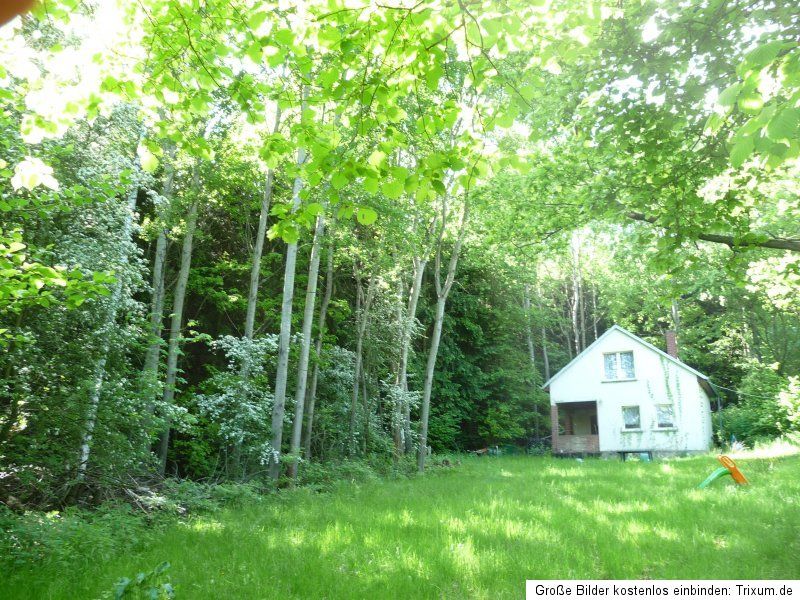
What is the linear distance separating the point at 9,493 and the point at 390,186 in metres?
8.52

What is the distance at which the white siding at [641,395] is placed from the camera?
29359 mm

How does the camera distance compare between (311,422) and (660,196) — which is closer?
(660,196)

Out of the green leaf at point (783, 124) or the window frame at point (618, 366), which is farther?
the window frame at point (618, 366)

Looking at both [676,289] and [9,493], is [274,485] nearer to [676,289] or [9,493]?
[9,493]

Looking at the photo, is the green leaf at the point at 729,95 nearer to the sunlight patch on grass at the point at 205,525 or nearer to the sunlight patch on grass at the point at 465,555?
the sunlight patch on grass at the point at 465,555

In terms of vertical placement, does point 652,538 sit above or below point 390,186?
below

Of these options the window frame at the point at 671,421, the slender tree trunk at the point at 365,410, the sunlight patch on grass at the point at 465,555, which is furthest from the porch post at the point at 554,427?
the sunlight patch on grass at the point at 465,555

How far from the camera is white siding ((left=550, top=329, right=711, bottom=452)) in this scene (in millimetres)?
29359

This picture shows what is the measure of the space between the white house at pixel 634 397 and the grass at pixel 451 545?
18795mm

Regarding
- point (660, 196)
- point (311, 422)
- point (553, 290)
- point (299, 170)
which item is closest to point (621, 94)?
point (660, 196)

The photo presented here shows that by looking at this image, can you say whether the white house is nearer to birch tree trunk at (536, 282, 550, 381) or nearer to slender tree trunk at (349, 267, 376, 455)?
birch tree trunk at (536, 282, 550, 381)

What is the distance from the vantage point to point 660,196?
837 cm

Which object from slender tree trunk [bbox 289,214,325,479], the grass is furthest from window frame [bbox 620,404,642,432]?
slender tree trunk [bbox 289,214,325,479]

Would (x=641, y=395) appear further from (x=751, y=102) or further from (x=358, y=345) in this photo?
(x=751, y=102)
